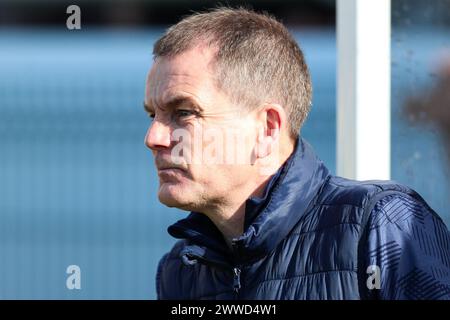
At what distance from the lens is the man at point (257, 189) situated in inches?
98.0

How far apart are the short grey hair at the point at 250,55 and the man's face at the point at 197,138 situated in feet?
0.12

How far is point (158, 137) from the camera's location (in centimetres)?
273

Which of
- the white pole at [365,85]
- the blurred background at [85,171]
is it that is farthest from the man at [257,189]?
the blurred background at [85,171]

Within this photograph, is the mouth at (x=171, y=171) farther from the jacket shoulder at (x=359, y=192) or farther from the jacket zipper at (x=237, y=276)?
the jacket shoulder at (x=359, y=192)

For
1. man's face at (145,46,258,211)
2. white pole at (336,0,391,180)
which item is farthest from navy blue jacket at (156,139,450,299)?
white pole at (336,0,391,180)

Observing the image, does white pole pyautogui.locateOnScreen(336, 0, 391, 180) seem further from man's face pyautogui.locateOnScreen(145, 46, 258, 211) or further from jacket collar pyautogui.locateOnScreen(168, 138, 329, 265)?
man's face pyautogui.locateOnScreen(145, 46, 258, 211)

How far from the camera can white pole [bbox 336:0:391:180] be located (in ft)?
10.4

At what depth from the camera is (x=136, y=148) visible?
20.8ft

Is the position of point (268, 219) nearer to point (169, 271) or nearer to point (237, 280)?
point (237, 280)

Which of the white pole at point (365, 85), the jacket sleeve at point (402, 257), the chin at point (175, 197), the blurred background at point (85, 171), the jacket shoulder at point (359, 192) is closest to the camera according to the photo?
the jacket sleeve at point (402, 257)

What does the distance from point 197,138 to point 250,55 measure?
Answer: 30cm

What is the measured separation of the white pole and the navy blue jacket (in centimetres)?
45

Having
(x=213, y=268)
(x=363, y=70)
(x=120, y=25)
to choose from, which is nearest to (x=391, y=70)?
(x=363, y=70)

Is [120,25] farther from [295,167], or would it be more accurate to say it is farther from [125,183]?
[295,167]
